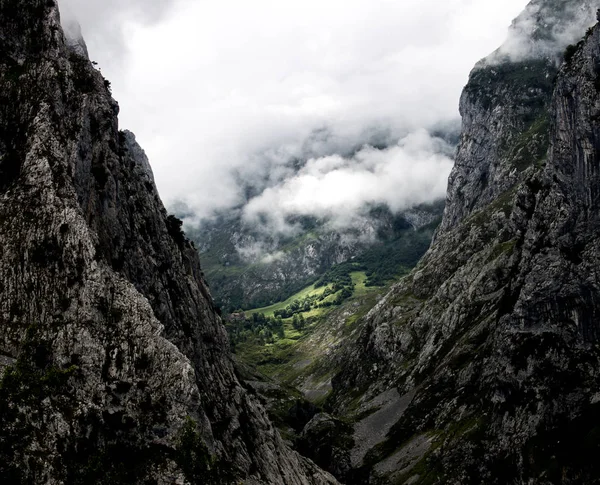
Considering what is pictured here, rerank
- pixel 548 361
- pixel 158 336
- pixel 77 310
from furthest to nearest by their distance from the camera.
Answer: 1. pixel 548 361
2. pixel 158 336
3. pixel 77 310

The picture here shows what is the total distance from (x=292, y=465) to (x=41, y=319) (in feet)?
246

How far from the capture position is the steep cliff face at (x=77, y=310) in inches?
2149

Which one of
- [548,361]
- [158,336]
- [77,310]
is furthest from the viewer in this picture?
[548,361]

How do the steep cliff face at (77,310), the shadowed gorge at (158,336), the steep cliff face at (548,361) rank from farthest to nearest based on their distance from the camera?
the steep cliff face at (548,361) → the shadowed gorge at (158,336) → the steep cliff face at (77,310)

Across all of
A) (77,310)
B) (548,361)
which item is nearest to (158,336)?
(77,310)

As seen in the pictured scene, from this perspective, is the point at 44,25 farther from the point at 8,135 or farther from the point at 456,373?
the point at 456,373

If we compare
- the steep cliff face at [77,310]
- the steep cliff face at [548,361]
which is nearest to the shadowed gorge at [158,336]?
the steep cliff face at [77,310]

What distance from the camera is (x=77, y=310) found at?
208 ft

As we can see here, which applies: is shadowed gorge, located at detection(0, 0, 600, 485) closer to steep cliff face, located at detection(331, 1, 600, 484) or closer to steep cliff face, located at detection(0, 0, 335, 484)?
steep cliff face, located at detection(0, 0, 335, 484)

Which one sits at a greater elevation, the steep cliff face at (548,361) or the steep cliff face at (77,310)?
the steep cliff face at (77,310)

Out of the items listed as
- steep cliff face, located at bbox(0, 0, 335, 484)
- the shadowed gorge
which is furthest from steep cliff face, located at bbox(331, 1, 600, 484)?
steep cliff face, located at bbox(0, 0, 335, 484)

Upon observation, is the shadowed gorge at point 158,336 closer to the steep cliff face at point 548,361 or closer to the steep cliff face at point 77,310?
the steep cliff face at point 77,310

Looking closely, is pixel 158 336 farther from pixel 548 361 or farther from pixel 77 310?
pixel 548 361

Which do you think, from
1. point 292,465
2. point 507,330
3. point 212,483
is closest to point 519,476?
point 507,330
